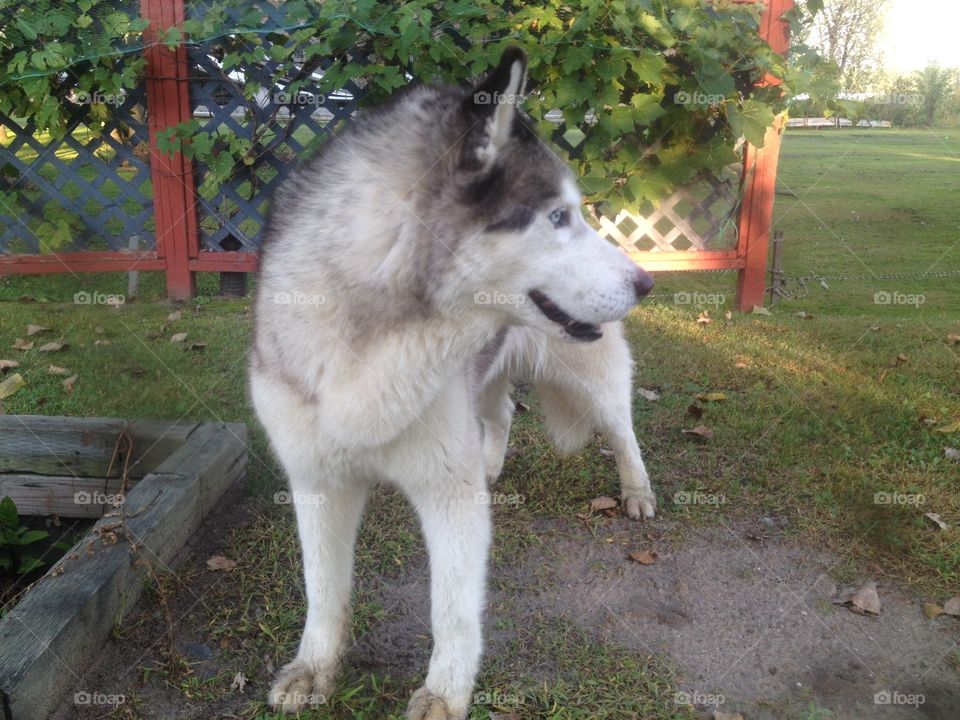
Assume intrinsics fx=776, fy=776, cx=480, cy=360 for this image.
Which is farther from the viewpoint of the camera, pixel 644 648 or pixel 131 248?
pixel 131 248

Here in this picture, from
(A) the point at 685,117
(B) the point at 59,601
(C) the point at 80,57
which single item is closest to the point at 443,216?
(B) the point at 59,601

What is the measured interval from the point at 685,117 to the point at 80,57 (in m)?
3.82

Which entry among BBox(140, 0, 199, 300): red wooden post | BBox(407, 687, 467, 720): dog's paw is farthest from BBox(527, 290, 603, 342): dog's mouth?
BBox(140, 0, 199, 300): red wooden post

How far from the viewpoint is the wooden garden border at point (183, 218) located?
507 cm

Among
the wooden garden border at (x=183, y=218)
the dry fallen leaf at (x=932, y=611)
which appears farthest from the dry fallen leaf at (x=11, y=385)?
the dry fallen leaf at (x=932, y=611)

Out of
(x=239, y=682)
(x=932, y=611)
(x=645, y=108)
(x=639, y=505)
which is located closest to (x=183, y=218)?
(x=645, y=108)

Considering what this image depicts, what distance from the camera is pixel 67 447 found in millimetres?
2846

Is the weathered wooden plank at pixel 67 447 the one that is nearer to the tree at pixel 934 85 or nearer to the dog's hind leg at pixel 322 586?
the dog's hind leg at pixel 322 586

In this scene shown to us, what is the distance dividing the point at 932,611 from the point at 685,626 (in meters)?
0.78

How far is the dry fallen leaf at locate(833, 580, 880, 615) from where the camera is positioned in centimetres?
245

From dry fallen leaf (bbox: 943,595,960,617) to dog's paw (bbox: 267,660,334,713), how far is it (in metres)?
1.90

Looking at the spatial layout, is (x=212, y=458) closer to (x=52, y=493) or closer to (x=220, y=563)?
(x=220, y=563)

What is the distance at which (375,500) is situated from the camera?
10.2 ft

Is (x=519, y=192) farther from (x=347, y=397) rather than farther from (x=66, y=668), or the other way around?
(x=66, y=668)
